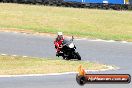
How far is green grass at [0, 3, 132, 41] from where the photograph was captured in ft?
98.3

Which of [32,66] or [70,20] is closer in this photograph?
[32,66]

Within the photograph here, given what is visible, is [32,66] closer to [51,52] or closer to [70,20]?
[51,52]

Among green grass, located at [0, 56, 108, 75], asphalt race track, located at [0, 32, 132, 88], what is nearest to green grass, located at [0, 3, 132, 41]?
asphalt race track, located at [0, 32, 132, 88]

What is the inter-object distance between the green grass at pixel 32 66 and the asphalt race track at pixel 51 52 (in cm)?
90

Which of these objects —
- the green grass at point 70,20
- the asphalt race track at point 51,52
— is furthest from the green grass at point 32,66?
the green grass at point 70,20

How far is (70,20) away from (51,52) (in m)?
14.5

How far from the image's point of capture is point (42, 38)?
25.7 metres

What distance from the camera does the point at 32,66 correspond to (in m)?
15.5

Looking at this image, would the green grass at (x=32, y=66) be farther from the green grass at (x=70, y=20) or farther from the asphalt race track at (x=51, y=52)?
the green grass at (x=70, y=20)

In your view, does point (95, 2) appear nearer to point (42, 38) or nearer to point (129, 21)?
point (129, 21)

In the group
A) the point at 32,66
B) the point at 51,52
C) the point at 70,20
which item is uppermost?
the point at 32,66

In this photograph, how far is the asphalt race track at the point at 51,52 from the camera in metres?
11.3

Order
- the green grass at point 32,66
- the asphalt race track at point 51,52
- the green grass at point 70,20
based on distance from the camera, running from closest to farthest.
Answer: the asphalt race track at point 51,52 < the green grass at point 32,66 < the green grass at point 70,20

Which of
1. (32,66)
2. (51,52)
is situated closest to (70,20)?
(51,52)
